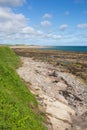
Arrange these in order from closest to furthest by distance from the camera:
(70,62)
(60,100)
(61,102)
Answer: (61,102), (60,100), (70,62)

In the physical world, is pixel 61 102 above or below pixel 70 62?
above

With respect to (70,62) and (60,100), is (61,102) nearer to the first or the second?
(60,100)

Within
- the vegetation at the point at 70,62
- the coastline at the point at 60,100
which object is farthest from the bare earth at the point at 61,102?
the vegetation at the point at 70,62

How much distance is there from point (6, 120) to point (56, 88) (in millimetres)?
14235

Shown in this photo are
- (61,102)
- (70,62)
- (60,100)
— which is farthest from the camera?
(70,62)

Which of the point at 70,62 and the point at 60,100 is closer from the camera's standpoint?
the point at 60,100

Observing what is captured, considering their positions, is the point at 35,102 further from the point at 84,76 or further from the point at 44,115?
the point at 84,76

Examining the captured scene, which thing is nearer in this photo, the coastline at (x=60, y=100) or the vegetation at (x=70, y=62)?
the coastline at (x=60, y=100)

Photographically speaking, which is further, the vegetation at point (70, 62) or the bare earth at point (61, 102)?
the vegetation at point (70, 62)

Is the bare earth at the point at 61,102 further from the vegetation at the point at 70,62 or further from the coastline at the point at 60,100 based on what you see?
the vegetation at the point at 70,62

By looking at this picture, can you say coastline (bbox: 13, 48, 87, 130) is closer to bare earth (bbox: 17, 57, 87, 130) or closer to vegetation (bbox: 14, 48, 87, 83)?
bare earth (bbox: 17, 57, 87, 130)

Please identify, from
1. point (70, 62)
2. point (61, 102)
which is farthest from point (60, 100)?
point (70, 62)

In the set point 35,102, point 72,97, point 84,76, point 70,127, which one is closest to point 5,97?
point 35,102

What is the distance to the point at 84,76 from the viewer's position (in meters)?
42.0
